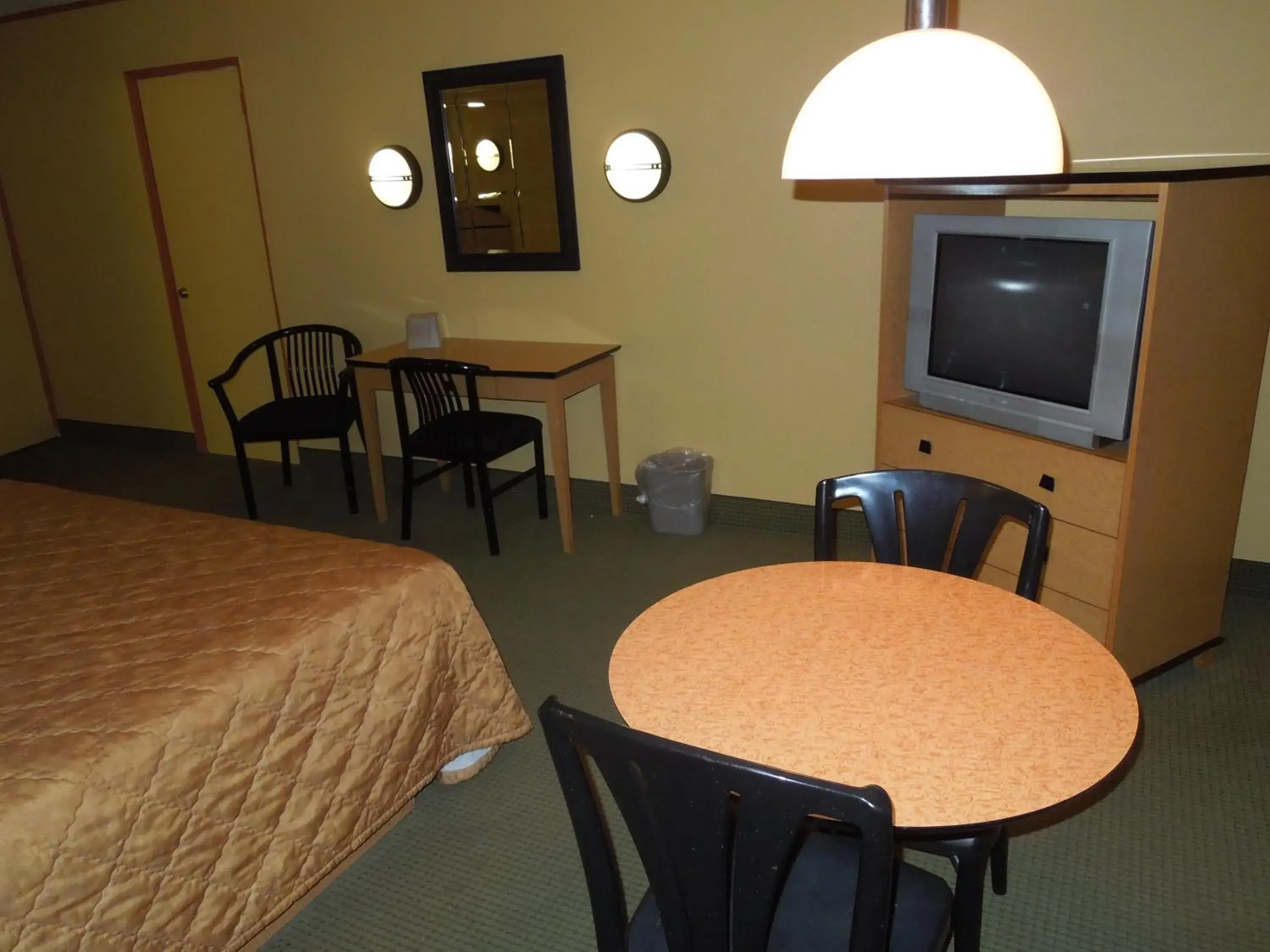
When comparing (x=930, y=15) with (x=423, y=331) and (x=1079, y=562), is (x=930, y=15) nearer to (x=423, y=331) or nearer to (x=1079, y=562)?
(x=1079, y=562)

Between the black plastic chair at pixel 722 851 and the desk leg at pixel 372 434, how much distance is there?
10.1ft

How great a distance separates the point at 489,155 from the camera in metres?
3.97

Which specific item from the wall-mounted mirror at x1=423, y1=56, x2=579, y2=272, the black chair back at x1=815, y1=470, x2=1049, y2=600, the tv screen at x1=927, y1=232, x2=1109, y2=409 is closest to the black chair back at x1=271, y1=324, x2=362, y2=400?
the wall-mounted mirror at x1=423, y1=56, x2=579, y2=272

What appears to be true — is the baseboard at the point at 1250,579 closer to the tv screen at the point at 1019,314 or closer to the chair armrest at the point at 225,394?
the tv screen at the point at 1019,314

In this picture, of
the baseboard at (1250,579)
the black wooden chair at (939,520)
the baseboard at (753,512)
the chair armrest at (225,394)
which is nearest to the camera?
the black wooden chair at (939,520)

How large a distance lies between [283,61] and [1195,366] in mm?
3952

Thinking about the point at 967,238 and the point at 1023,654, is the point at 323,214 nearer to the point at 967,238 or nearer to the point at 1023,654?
the point at 967,238

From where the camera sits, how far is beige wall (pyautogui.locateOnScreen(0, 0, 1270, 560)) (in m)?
2.83

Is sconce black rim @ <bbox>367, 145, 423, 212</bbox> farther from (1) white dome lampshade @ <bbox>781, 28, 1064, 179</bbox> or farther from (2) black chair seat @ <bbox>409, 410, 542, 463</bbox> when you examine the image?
(1) white dome lampshade @ <bbox>781, 28, 1064, 179</bbox>

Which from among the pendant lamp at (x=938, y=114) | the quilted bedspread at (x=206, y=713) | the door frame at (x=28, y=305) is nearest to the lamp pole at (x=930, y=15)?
the pendant lamp at (x=938, y=114)

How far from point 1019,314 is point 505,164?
232 cm

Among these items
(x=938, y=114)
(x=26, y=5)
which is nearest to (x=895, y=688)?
(x=938, y=114)

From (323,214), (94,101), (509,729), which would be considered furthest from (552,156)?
(94,101)

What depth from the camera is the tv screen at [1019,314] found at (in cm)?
237
